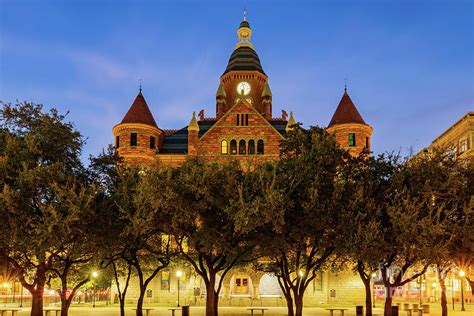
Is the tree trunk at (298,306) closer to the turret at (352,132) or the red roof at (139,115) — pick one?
the turret at (352,132)

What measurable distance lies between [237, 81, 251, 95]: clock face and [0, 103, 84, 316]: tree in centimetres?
4899

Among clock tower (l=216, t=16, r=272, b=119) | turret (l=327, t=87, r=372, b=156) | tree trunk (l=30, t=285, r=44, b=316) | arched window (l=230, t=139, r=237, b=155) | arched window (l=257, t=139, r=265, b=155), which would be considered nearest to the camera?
tree trunk (l=30, t=285, r=44, b=316)

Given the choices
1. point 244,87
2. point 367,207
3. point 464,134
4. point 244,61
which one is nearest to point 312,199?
point 367,207

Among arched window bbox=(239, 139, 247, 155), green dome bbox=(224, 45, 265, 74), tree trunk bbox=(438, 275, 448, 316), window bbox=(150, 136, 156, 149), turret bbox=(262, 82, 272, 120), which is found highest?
green dome bbox=(224, 45, 265, 74)

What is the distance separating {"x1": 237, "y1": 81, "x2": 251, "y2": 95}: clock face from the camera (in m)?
76.4

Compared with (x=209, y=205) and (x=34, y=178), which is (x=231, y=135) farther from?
(x=34, y=178)

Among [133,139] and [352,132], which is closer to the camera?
[352,132]

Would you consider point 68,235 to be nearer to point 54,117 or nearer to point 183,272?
point 54,117

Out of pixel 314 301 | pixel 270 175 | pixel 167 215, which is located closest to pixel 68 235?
pixel 167 215

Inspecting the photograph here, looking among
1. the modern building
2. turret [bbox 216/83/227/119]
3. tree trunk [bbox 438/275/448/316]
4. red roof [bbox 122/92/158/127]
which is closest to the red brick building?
red roof [bbox 122/92/158/127]

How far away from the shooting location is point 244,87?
76.8 m

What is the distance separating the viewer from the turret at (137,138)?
191 feet

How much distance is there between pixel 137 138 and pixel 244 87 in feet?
74.3

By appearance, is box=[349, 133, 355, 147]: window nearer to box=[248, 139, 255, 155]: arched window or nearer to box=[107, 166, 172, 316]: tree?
box=[248, 139, 255, 155]: arched window
